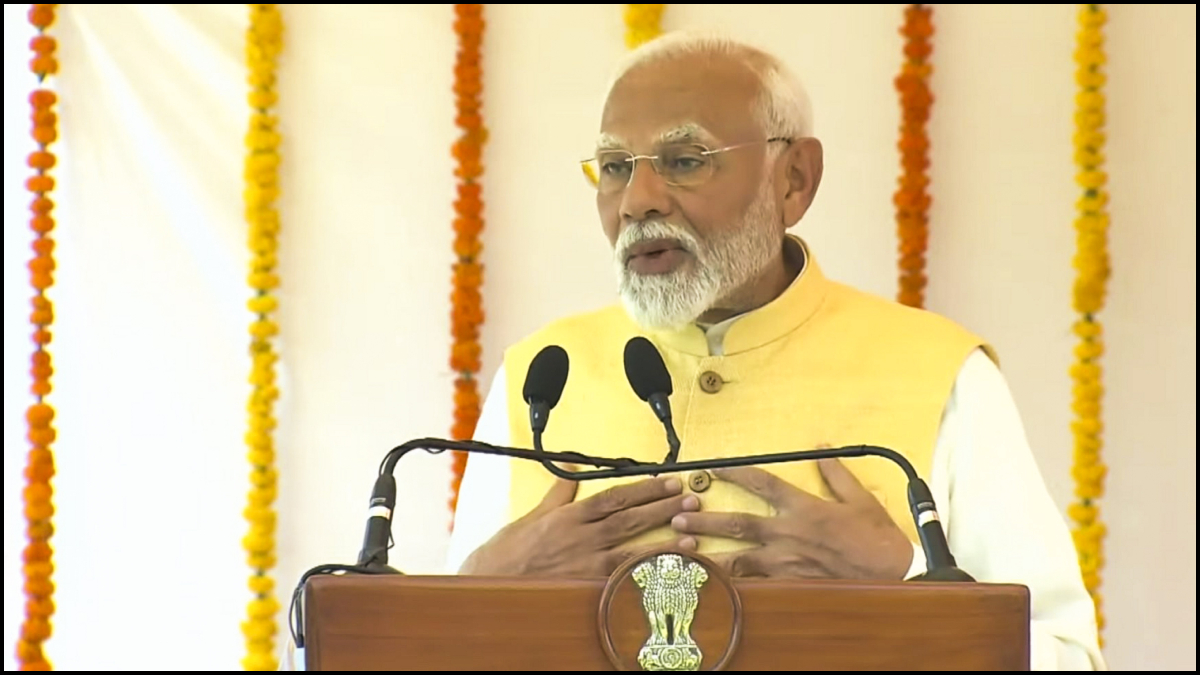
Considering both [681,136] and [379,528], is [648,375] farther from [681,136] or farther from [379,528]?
[681,136]

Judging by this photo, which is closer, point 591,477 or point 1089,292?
point 591,477

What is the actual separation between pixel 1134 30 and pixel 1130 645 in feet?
4.90

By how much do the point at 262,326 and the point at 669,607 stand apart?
7.73 ft

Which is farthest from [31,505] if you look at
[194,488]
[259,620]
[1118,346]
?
[1118,346]

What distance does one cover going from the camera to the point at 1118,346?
3.56 m

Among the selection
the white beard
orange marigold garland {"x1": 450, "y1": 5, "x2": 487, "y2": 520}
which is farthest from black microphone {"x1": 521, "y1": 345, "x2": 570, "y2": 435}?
orange marigold garland {"x1": 450, "y1": 5, "x2": 487, "y2": 520}

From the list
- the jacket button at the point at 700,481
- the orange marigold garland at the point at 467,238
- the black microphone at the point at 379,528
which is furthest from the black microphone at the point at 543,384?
the orange marigold garland at the point at 467,238

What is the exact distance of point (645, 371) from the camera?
1884mm

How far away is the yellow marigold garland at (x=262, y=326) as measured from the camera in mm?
3547

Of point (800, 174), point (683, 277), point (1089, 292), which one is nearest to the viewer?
point (683, 277)

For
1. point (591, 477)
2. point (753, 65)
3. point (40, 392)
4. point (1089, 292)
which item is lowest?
point (40, 392)

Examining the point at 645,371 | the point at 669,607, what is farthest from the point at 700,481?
the point at 669,607

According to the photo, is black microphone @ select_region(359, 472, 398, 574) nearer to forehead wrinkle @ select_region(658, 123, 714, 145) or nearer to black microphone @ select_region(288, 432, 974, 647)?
black microphone @ select_region(288, 432, 974, 647)

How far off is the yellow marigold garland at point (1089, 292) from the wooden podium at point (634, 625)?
2175 mm
